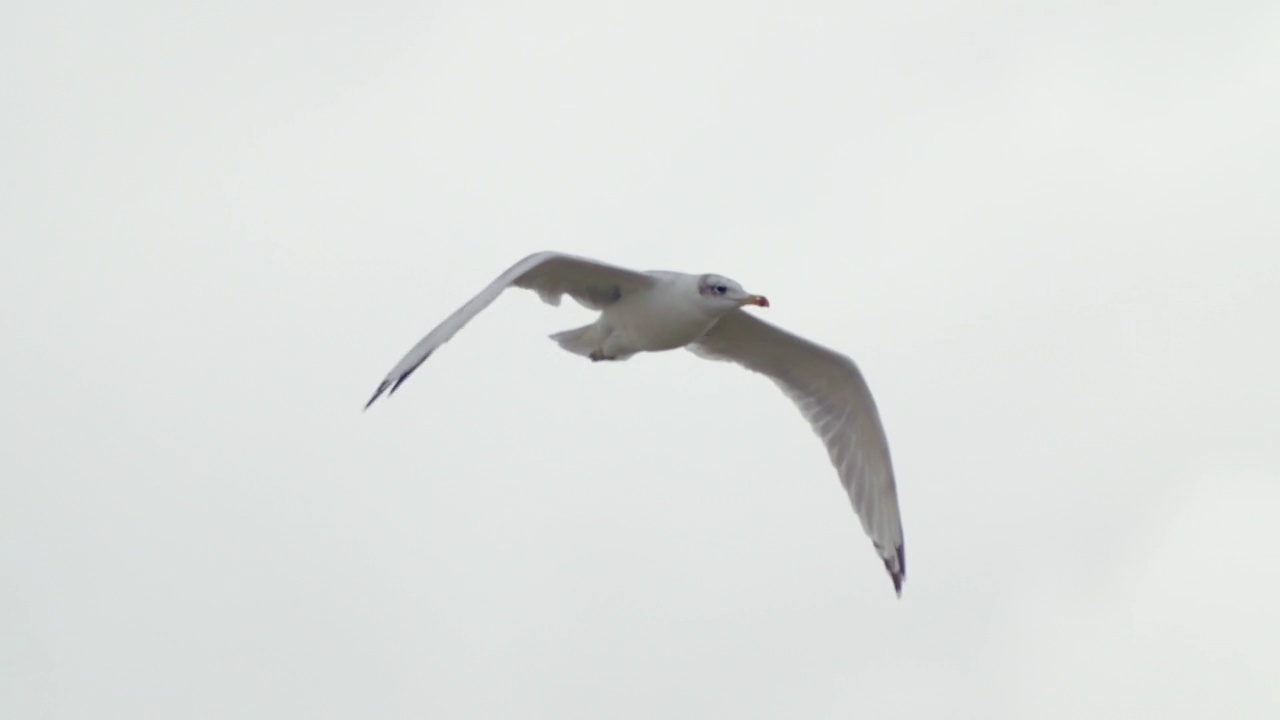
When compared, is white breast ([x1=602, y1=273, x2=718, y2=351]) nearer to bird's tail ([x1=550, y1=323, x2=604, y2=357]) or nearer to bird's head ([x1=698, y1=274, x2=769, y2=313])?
bird's head ([x1=698, y1=274, x2=769, y2=313])

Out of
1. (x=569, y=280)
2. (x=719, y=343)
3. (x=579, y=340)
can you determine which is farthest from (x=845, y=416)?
(x=569, y=280)

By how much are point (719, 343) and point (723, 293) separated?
162 cm

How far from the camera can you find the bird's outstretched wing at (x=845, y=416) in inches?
516

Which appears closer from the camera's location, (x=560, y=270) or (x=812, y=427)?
(x=560, y=270)

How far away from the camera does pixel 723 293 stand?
37.5 ft

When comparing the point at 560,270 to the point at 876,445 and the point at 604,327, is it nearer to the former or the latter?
the point at 604,327

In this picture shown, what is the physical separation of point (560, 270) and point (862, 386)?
2702mm

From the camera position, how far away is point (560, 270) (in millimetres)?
11398

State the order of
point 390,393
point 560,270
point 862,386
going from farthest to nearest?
1. point 862,386
2. point 560,270
3. point 390,393

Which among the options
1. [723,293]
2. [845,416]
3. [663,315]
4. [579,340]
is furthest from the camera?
[845,416]

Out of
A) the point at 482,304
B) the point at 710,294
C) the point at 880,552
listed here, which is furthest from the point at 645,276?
the point at 880,552

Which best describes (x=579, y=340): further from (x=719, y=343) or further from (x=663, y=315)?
(x=719, y=343)

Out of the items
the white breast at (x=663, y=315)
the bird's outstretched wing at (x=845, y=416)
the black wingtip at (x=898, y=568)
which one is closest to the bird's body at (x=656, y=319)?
the white breast at (x=663, y=315)

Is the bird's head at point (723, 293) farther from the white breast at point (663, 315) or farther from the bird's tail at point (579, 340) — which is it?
the bird's tail at point (579, 340)
